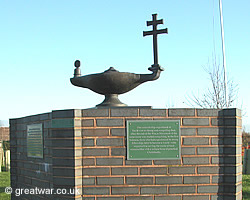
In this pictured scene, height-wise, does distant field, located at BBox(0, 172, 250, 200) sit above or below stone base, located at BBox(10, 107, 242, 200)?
below

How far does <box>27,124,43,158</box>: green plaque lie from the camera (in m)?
6.20

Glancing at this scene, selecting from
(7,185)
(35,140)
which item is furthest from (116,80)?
(7,185)

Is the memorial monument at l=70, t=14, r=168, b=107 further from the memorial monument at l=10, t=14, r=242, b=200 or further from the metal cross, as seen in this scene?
the memorial monument at l=10, t=14, r=242, b=200

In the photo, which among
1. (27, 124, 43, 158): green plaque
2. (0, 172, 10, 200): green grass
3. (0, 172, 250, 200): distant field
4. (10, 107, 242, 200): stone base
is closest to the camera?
(10, 107, 242, 200): stone base

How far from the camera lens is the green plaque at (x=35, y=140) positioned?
620cm

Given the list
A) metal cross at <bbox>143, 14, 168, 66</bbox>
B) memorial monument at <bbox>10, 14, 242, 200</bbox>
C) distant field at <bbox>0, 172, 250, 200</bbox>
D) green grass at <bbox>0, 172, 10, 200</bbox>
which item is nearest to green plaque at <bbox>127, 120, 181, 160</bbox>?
memorial monument at <bbox>10, 14, 242, 200</bbox>

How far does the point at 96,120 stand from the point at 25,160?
2261 millimetres

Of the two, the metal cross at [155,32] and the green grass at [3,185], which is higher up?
the metal cross at [155,32]

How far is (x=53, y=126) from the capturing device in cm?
555

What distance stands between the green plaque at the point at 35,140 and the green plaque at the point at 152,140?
1.71m

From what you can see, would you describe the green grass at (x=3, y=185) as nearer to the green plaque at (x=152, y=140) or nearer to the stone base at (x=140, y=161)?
the stone base at (x=140, y=161)

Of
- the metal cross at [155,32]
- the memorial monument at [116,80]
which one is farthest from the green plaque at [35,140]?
the metal cross at [155,32]

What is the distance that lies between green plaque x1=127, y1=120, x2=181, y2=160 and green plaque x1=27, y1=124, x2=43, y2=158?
5.60 feet

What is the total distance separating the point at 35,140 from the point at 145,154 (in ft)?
7.04
